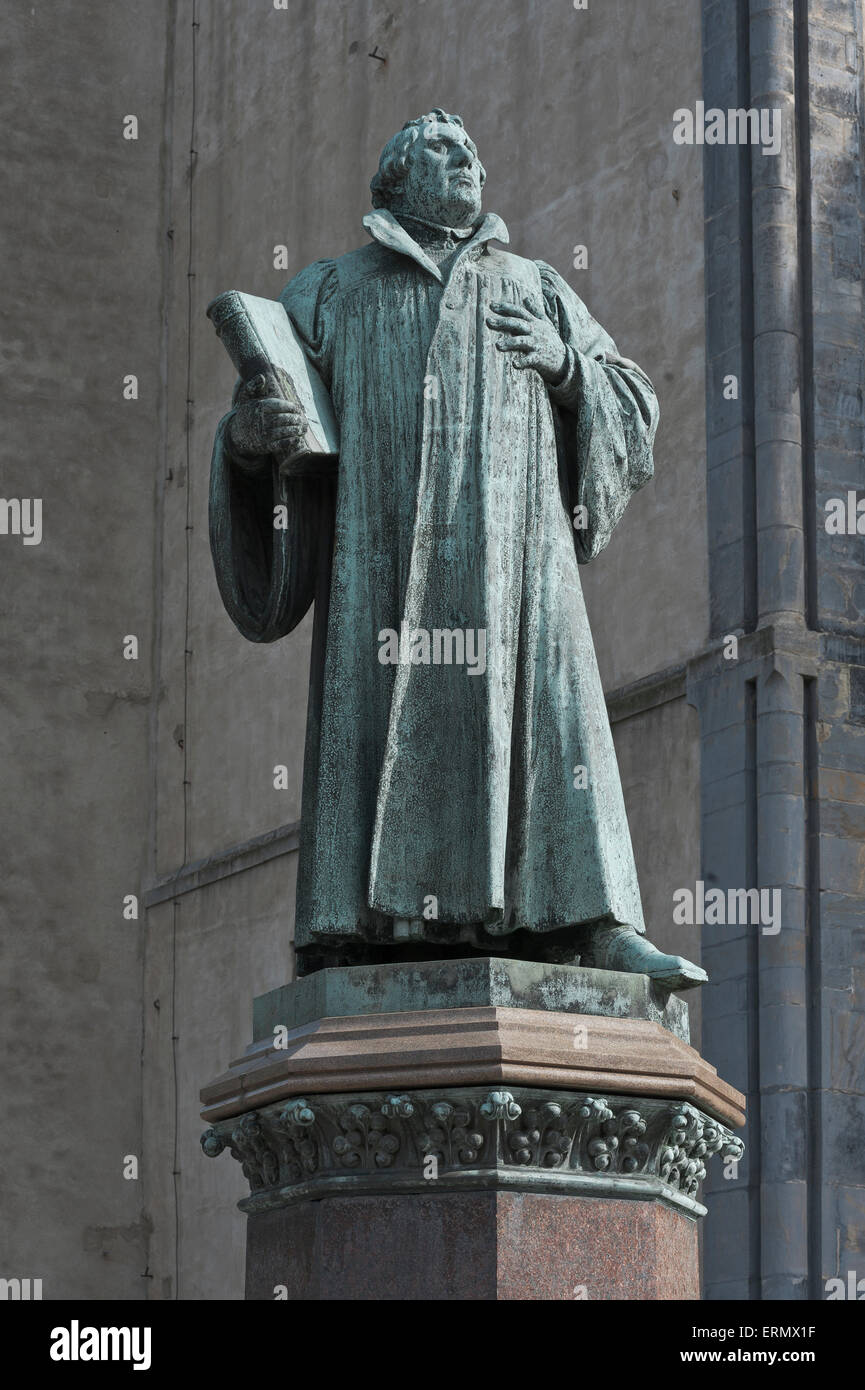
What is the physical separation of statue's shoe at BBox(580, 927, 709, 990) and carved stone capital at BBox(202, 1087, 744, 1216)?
0.86 feet

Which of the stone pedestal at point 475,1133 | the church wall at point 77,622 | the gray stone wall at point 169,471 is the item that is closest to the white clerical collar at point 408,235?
the stone pedestal at point 475,1133

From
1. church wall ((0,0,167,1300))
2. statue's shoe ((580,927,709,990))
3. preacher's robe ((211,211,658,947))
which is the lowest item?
statue's shoe ((580,927,709,990))

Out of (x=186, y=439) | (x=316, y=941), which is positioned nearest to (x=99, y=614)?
(x=186, y=439)

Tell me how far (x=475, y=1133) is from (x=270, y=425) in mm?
1592

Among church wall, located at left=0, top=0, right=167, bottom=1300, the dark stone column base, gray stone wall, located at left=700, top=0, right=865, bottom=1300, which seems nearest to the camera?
the dark stone column base

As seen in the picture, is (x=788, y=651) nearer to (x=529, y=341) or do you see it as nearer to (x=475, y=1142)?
(x=529, y=341)

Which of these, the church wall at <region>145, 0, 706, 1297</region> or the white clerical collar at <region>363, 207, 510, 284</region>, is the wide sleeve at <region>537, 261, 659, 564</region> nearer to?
the white clerical collar at <region>363, 207, 510, 284</region>

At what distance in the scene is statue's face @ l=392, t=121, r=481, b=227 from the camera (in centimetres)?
603

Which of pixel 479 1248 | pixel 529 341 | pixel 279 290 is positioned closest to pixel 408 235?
pixel 529 341

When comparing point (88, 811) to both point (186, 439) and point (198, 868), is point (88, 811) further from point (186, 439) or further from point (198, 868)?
point (186, 439)

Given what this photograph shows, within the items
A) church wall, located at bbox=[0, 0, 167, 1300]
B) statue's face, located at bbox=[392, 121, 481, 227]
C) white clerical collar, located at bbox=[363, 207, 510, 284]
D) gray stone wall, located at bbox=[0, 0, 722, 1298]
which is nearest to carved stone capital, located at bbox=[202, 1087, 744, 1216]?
white clerical collar, located at bbox=[363, 207, 510, 284]

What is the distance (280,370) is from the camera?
581 centimetres

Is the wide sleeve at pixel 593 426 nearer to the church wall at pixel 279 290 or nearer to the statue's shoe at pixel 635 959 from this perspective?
the statue's shoe at pixel 635 959

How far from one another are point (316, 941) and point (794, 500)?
32.2 ft
